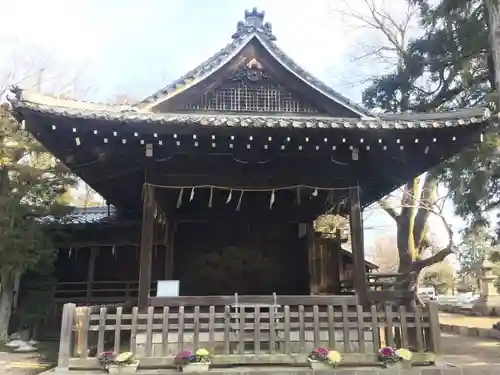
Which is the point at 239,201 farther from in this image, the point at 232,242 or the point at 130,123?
the point at 130,123

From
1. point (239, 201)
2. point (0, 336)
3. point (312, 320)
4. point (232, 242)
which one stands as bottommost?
point (0, 336)

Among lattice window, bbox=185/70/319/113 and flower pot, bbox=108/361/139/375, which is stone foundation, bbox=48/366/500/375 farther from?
lattice window, bbox=185/70/319/113

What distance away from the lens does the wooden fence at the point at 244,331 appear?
22.5 ft

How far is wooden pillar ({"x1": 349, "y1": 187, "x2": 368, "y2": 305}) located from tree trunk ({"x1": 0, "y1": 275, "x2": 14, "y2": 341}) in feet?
32.4

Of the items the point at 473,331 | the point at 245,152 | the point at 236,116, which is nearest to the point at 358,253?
the point at 245,152

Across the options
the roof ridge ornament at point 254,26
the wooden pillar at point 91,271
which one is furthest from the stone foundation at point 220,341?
Answer: the wooden pillar at point 91,271

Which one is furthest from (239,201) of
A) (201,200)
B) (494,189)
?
(494,189)

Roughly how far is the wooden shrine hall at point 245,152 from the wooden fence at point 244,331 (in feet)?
2.47

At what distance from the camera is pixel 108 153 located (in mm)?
7949

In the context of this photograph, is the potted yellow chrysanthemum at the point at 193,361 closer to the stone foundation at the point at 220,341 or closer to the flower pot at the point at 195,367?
the flower pot at the point at 195,367

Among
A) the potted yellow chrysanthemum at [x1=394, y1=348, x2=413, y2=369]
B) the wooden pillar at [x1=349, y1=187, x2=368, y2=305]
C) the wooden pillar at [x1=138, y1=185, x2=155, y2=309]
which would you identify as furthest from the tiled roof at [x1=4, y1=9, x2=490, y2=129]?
the potted yellow chrysanthemum at [x1=394, y1=348, x2=413, y2=369]

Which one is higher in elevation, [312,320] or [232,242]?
[232,242]

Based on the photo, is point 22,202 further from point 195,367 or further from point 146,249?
point 195,367

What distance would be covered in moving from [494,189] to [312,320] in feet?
26.5
